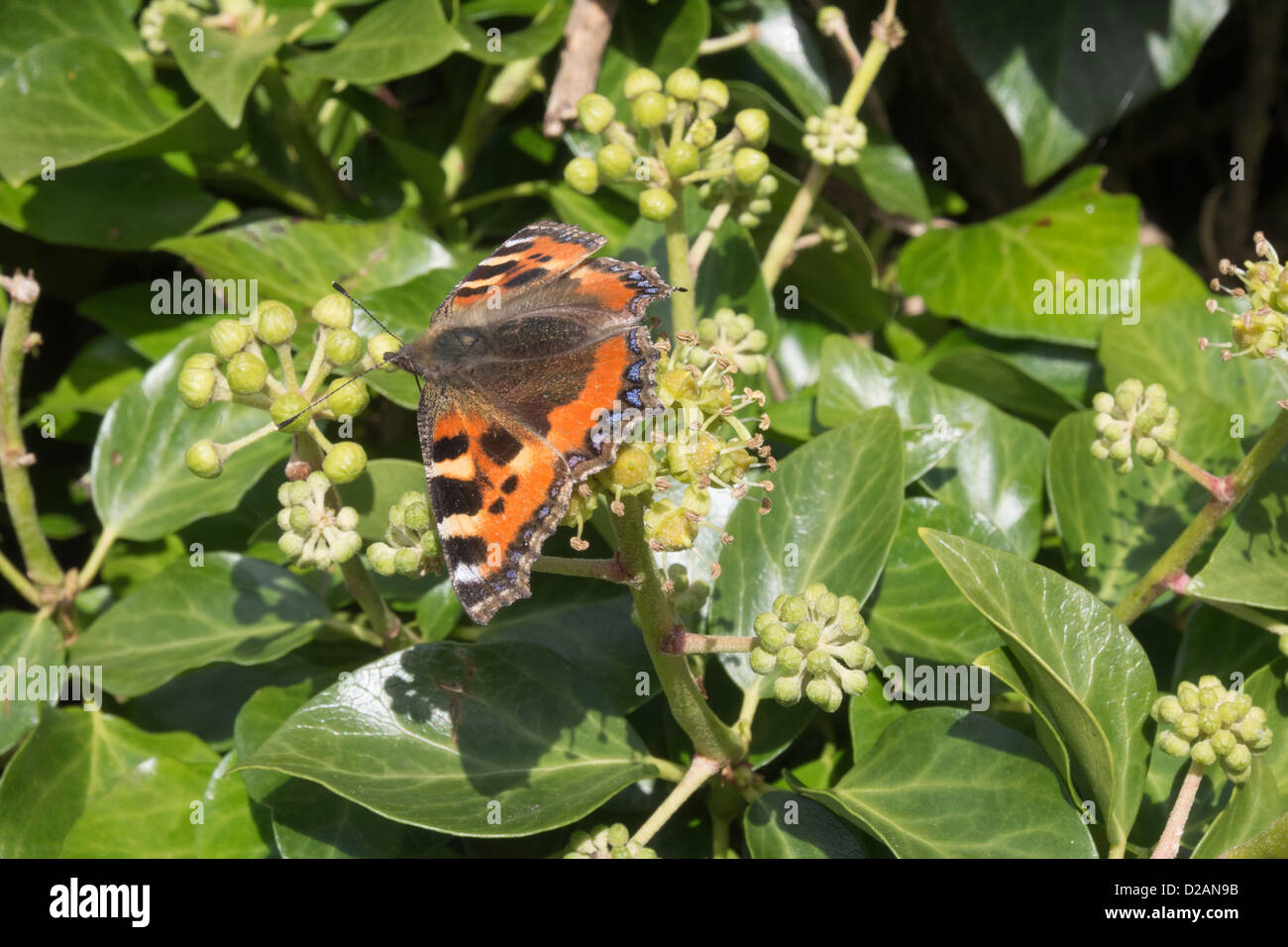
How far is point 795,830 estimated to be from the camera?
1654 mm

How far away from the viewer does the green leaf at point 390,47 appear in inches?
84.0

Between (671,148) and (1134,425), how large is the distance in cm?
78

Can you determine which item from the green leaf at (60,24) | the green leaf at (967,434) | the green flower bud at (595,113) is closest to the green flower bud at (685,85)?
the green flower bud at (595,113)

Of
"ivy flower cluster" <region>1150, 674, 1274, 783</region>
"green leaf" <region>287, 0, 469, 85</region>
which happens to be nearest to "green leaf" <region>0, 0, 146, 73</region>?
"green leaf" <region>287, 0, 469, 85</region>

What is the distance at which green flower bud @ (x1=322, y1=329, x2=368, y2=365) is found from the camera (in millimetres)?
1445

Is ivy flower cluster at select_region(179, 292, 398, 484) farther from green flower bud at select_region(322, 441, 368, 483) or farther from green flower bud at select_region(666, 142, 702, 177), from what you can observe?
green flower bud at select_region(666, 142, 702, 177)

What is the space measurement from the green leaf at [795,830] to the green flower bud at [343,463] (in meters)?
0.73

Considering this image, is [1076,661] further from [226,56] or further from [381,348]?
[226,56]

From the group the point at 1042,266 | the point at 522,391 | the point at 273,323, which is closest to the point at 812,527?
the point at 522,391

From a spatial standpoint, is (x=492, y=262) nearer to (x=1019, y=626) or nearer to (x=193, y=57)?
(x=193, y=57)

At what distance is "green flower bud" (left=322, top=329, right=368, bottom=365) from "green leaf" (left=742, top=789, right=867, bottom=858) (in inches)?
33.0

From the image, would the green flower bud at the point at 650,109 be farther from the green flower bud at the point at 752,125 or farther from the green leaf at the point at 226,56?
the green leaf at the point at 226,56

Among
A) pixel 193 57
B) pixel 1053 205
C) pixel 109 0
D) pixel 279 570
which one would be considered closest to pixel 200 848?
pixel 279 570

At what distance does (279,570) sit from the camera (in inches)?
77.7
